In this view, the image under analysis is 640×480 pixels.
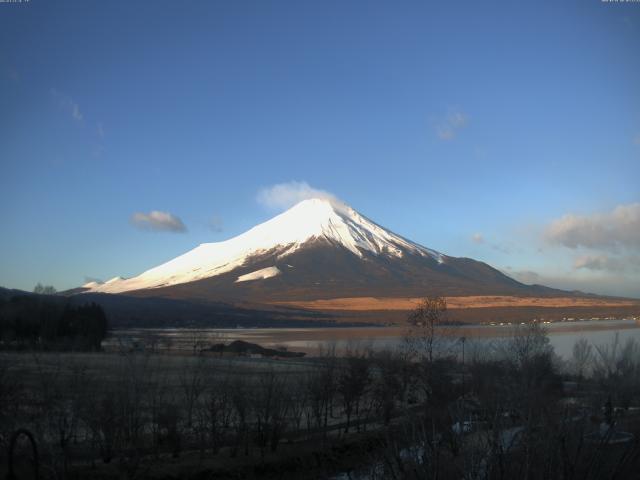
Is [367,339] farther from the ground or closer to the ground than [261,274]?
closer to the ground

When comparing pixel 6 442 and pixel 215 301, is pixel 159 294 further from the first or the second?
pixel 6 442

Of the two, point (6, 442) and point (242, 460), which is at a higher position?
point (6, 442)

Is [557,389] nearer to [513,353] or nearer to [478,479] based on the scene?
[513,353]

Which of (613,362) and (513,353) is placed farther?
(513,353)

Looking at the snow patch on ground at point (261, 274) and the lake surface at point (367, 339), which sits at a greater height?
the snow patch on ground at point (261, 274)

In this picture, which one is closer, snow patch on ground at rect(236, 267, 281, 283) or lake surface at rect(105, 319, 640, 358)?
lake surface at rect(105, 319, 640, 358)

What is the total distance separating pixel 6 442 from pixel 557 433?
46.4 ft

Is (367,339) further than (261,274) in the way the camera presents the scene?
No

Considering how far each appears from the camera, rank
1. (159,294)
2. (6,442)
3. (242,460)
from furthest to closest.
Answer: (159,294)
(242,460)
(6,442)

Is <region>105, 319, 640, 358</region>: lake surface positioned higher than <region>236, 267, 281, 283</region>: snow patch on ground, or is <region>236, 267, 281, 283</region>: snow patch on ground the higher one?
<region>236, 267, 281, 283</region>: snow patch on ground

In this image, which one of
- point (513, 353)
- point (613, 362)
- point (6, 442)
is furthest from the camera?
point (513, 353)

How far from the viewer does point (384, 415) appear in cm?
2678

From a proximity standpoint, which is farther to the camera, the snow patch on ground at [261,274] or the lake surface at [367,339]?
the snow patch on ground at [261,274]

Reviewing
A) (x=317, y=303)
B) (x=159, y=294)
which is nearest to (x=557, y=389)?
(x=317, y=303)
